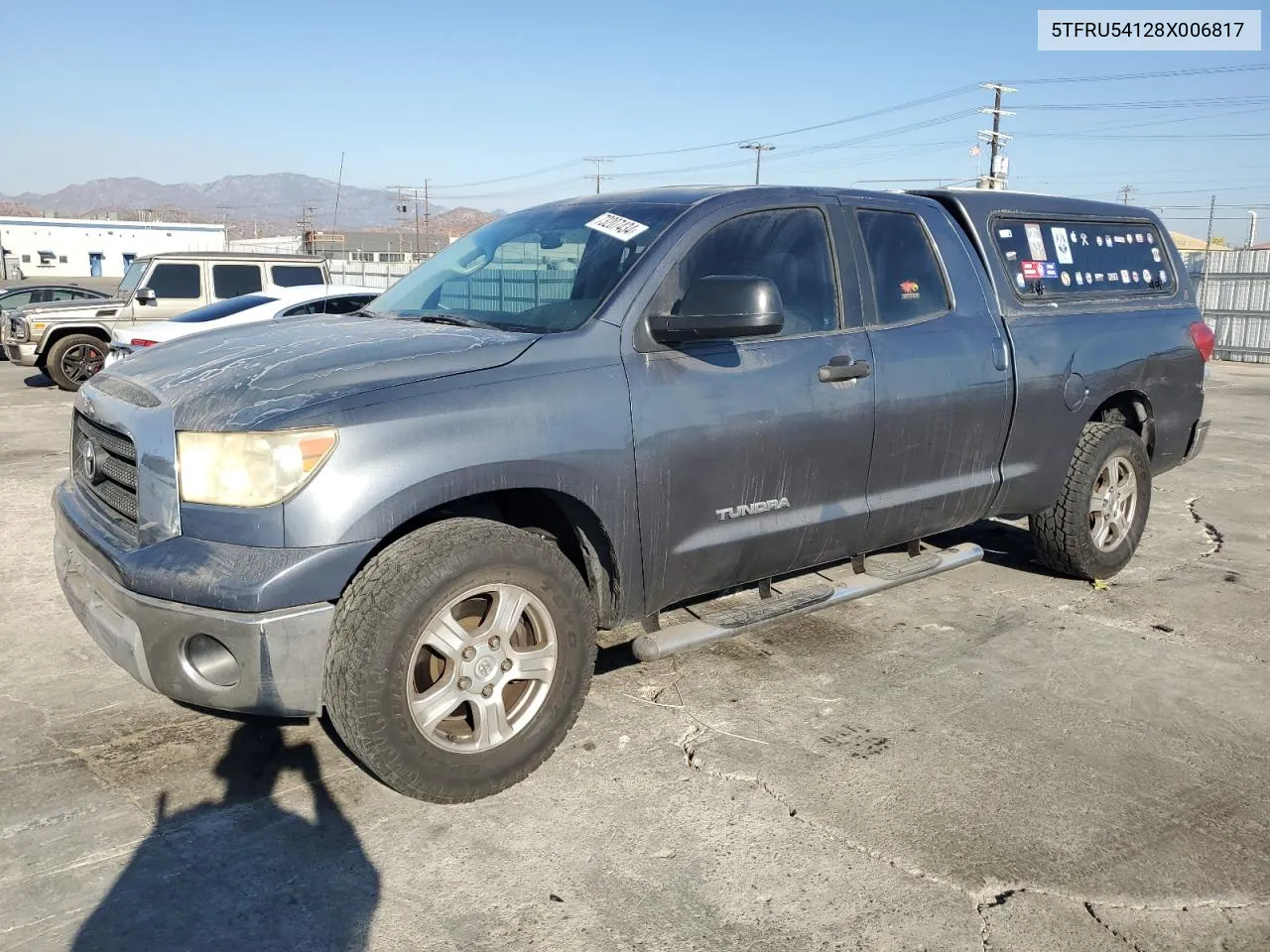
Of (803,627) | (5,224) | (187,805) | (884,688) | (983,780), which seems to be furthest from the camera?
(5,224)

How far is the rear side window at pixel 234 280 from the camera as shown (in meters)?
13.0

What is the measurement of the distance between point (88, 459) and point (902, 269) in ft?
10.6

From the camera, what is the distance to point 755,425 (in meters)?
3.62

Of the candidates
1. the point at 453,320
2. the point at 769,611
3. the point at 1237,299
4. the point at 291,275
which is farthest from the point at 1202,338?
the point at 1237,299

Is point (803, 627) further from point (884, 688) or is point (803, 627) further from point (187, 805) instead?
point (187, 805)

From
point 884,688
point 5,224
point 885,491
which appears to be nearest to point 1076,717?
point 884,688

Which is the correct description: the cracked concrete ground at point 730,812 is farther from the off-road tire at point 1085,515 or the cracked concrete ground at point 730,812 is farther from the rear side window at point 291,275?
the rear side window at point 291,275

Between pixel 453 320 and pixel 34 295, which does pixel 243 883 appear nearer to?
pixel 453 320

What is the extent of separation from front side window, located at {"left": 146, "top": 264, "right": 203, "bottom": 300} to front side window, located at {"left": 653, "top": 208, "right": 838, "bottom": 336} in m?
11.0

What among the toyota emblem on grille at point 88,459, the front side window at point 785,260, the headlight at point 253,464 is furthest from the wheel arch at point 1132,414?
the toyota emblem on grille at point 88,459

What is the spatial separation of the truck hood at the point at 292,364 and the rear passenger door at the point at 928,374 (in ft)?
5.36

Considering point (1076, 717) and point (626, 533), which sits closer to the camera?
point (626, 533)

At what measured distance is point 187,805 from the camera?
10.1 ft

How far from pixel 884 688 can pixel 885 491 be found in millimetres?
795
